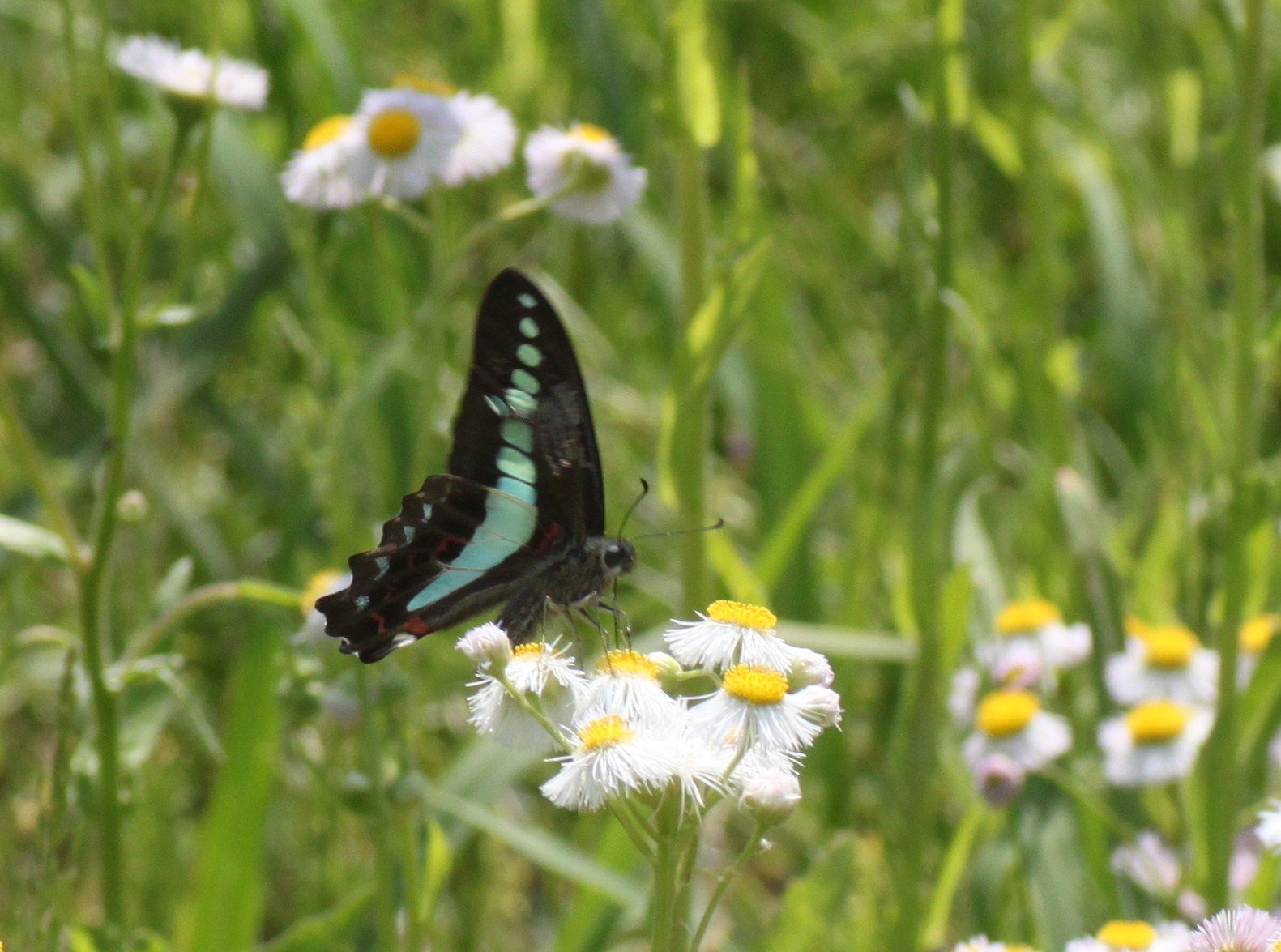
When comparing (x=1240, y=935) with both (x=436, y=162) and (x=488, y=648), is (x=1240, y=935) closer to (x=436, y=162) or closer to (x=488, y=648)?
(x=488, y=648)

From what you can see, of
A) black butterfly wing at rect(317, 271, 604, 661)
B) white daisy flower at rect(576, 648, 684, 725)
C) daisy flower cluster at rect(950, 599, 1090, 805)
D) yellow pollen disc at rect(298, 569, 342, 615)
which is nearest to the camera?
white daisy flower at rect(576, 648, 684, 725)

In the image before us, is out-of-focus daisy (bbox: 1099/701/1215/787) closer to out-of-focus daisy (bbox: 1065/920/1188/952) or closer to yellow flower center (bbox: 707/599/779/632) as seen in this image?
out-of-focus daisy (bbox: 1065/920/1188/952)

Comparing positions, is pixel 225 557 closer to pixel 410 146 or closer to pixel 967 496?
pixel 410 146

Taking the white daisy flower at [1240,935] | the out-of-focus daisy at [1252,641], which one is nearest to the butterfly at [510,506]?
the white daisy flower at [1240,935]

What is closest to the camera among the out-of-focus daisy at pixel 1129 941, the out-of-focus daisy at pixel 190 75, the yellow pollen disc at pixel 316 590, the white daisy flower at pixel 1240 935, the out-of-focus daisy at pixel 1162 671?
the white daisy flower at pixel 1240 935

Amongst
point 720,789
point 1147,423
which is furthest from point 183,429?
point 720,789

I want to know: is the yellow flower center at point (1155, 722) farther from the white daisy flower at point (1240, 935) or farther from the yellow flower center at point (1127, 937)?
the white daisy flower at point (1240, 935)

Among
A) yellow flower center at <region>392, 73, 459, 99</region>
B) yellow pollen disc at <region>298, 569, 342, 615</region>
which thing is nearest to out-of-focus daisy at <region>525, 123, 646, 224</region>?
yellow flower center at <region>392, 73, 459, 99</region>
